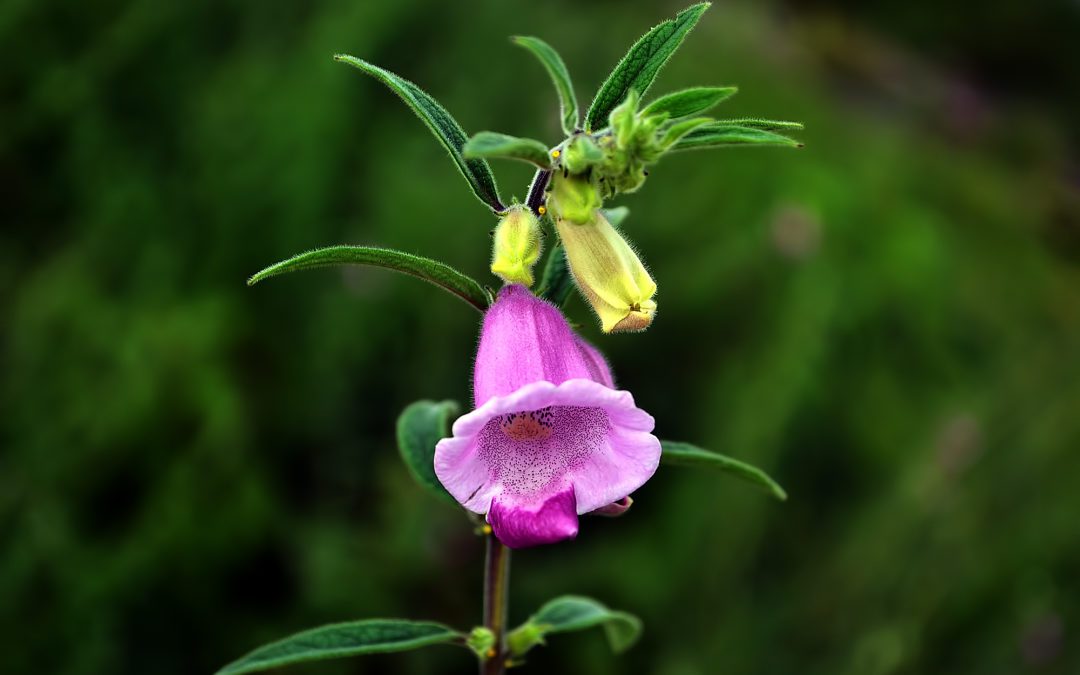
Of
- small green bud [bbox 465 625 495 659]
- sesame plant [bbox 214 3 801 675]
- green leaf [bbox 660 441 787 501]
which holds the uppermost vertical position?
sesame plant [bbox 214 3 801 675]

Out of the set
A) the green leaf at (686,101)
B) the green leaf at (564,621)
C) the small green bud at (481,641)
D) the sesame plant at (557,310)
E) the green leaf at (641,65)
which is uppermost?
the green leaf at (641,65)

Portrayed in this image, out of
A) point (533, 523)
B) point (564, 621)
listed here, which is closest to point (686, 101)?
point (533, 523)

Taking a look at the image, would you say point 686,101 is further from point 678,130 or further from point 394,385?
point 394,385

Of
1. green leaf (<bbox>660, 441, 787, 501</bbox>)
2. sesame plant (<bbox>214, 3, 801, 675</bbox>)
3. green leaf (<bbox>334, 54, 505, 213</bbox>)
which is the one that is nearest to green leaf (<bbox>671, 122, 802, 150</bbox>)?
sesame plant (<bbox>214, 3, 801, 675</bbox>)

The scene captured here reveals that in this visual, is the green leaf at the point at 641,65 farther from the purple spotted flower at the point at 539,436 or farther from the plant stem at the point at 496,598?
the plant stem at the point at 496,598

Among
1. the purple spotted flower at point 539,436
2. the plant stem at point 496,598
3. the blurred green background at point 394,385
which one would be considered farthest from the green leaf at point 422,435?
the blurred green background at point 394,385

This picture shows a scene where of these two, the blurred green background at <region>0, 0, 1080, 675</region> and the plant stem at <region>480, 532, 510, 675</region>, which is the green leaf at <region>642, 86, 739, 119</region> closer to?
the plant stem at <region>480, 532, 510, 675</region>
